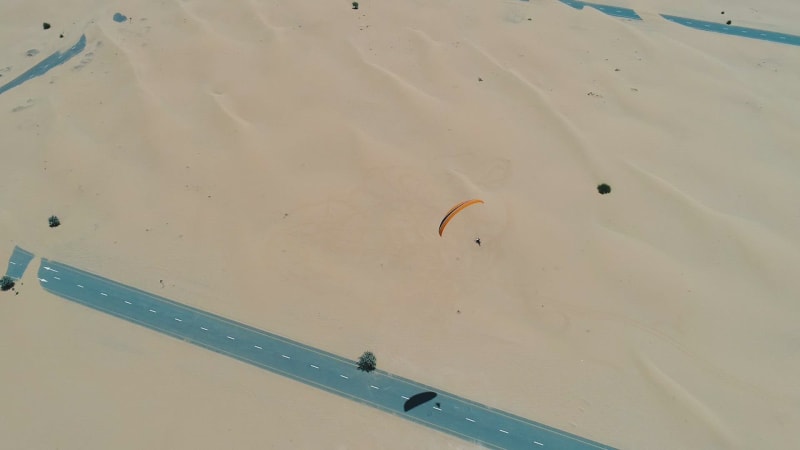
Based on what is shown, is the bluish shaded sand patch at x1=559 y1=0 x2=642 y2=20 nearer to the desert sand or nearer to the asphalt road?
the desert sand

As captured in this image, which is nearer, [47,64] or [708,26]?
[47,64]

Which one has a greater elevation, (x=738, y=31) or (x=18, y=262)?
(x=738, y=31)

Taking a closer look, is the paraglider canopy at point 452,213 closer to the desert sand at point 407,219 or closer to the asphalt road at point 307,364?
the desert sand at point 407,219

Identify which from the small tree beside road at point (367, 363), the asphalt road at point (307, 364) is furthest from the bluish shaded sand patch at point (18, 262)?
the small tree beside road at point (367, 363)

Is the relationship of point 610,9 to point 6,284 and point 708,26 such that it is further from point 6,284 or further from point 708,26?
point 6,284

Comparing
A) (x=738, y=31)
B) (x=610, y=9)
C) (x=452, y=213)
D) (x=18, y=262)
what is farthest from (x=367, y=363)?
(x=738, y=31)

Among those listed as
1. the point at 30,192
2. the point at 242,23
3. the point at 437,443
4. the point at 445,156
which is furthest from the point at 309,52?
the point at 437,443
